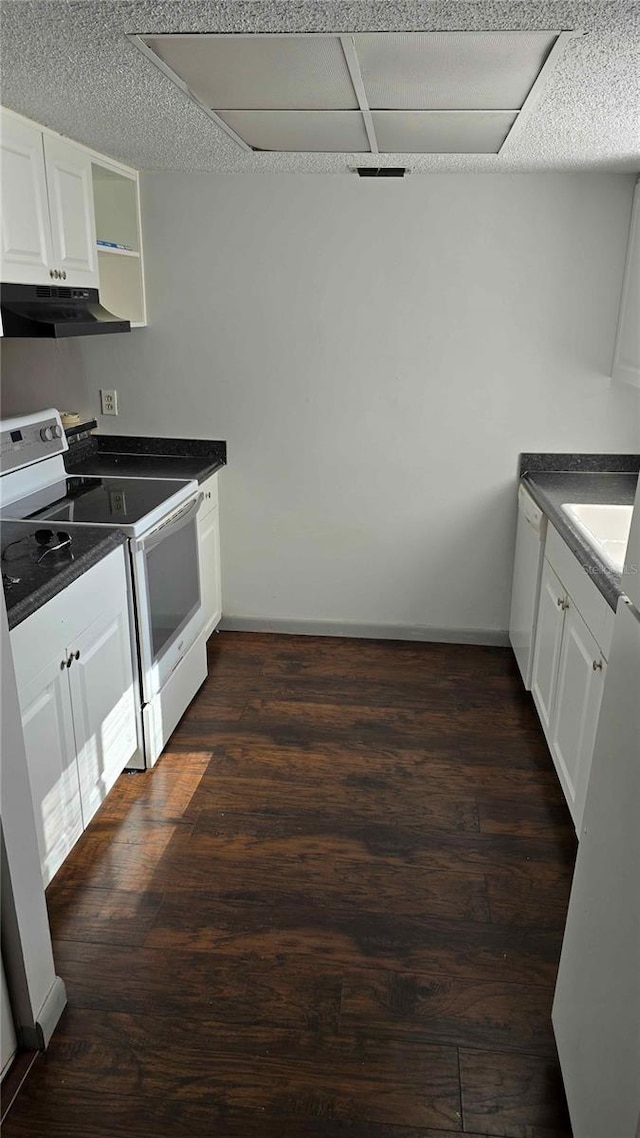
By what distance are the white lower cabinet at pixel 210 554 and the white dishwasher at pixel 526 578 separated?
1.45m

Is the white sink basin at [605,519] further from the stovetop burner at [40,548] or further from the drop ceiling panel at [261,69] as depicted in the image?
the stovetop burner at [40,548]

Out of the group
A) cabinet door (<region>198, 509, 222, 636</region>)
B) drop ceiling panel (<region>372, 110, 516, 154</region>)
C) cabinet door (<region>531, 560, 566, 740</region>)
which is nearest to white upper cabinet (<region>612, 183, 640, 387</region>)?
drop ceiling panel (<region>372, 110, 516, 154</region>)

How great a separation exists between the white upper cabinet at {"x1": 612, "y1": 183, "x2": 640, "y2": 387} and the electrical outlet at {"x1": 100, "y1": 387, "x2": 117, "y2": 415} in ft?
7.67

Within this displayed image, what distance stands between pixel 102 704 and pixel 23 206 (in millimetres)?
1611

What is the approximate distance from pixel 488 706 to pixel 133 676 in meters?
1.54

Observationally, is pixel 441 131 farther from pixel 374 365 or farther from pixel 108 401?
pixel 108 401

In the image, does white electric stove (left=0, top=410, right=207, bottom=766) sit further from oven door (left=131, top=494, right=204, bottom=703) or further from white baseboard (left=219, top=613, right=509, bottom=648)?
white baseboard (left=219, top=613, right=509, bottom=648)

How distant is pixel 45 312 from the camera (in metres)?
2.71

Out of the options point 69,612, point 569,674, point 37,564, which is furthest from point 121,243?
point 569,674

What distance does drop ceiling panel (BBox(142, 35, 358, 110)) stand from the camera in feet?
5.73

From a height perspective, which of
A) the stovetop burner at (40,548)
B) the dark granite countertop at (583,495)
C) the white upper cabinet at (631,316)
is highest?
the white upper cabinet at (631,316)

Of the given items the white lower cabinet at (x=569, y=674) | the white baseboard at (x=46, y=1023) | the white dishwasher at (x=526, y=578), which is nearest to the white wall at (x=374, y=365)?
the white dishwasher at (x=526, y=578)

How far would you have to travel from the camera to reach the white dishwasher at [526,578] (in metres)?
3.32

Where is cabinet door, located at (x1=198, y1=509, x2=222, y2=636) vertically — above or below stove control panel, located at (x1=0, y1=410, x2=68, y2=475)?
below
